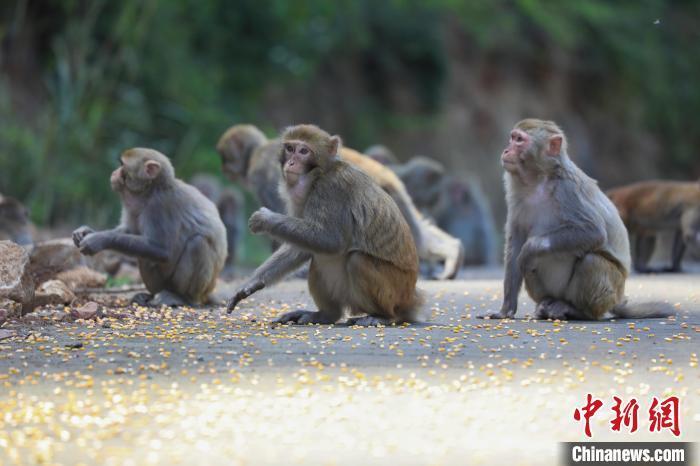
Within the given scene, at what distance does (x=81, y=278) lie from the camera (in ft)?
33.7

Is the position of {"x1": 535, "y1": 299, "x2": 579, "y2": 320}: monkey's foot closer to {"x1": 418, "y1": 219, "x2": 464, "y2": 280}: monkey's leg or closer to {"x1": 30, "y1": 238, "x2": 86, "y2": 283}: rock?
{"x1": 30, "y1": 238, "x2": 86, "y2": 283}: rock

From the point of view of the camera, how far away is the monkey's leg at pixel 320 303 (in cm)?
760

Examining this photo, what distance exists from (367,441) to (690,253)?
1158 cm

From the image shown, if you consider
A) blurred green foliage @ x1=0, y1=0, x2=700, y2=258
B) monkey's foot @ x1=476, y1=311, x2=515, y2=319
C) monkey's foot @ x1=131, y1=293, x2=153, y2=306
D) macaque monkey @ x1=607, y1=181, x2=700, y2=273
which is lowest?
monkey's foot @ x1=131, y1=293, x2=153, y2=306

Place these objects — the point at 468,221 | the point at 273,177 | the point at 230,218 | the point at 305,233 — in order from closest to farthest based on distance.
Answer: the point at 305,233 → the point at 273,177 → the point at 230,218 → the point at 468,221

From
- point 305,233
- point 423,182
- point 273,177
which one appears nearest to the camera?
point 305,233

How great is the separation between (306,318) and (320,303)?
5.5 inches

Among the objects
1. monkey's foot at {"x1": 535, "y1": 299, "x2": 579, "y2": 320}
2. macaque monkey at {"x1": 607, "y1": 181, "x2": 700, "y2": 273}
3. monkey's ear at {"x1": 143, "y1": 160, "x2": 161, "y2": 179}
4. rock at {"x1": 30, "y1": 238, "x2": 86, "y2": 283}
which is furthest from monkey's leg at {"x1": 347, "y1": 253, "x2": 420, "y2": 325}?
macaque monkey at {"x1": 607, "y1": 181, "x2": 700, "y2": 273}

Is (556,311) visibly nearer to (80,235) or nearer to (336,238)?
(336,238)

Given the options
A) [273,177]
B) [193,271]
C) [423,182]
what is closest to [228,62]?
[423,182]

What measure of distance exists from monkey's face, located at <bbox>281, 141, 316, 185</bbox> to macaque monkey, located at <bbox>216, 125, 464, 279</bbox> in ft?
14.1

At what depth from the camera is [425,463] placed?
4125 mm

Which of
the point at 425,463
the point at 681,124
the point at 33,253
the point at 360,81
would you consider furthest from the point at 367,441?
the point at 681,124

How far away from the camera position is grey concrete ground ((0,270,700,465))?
437 centimetres
